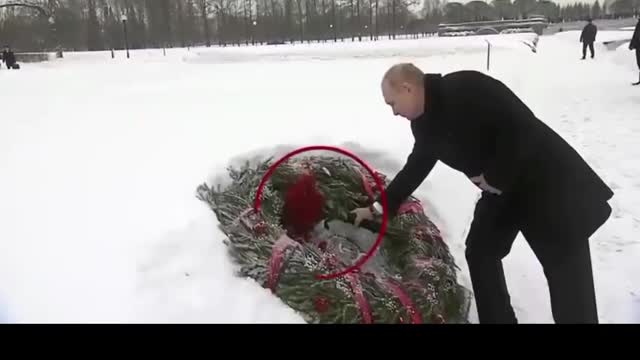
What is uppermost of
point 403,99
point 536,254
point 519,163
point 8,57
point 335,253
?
point 8,57

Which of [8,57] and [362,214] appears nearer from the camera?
[362,214]

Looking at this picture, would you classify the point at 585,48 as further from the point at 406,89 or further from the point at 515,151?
the point at 406,89

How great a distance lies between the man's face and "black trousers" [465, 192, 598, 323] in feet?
1.38

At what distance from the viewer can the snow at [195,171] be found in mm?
1626

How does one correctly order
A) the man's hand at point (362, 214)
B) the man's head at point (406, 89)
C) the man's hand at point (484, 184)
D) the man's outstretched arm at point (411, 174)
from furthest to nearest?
1. the man's hand at point (362, 214)
2. the man's outstretched arm at point (411, 174)
3. the man's hand at point (484, 184)
4. the man's head at point (406, 89)

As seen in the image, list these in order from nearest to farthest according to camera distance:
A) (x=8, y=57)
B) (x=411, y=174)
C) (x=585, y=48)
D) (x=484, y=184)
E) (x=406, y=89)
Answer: (x=406, y=89) → (x=484, y=184) → (x=411, y=174) → (x=585, y=48) → (x=8, y=57)

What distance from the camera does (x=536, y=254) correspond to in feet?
5.69

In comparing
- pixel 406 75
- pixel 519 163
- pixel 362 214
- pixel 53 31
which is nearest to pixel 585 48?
pixel 53 31

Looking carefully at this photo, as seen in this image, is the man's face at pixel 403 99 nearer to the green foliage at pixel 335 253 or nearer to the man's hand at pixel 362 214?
the man's hand at pixel 362 214

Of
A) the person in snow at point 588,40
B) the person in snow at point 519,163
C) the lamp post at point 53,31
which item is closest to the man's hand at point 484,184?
the person in snow at point 519,163

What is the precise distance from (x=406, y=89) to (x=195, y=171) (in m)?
1.24

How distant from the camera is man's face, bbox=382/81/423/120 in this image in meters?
1.59
